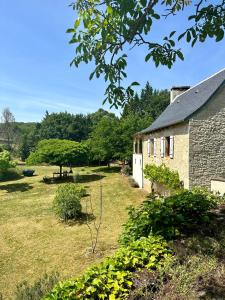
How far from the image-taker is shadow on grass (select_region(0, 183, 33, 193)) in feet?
86.1

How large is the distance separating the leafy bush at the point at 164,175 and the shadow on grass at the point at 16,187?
12565mm

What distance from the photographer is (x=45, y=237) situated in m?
13.1

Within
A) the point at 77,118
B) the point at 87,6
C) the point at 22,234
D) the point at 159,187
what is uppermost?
the point at 77,118


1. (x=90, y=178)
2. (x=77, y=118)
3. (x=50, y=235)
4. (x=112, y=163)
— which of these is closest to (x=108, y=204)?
(x=50, y=235)

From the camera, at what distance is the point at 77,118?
2660 inches

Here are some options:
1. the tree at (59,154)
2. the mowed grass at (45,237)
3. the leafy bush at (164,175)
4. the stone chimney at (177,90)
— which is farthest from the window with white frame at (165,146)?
the tree at (59,154)

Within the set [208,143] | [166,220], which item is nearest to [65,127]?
[208,143]

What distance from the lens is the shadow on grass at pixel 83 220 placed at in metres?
14.8

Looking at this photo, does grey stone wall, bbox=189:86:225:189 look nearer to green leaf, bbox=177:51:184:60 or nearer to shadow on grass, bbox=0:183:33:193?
green leaf, bbox=177:51:184:60

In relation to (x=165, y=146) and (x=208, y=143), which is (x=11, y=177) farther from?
(x=208, y=143)

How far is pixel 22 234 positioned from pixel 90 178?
1667 cm

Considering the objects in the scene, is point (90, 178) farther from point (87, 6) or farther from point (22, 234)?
point (87, 6)

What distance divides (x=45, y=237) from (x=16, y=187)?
52.3ft

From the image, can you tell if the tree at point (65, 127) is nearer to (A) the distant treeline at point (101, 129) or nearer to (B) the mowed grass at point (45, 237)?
(A) the distant treeline at point (101, 129)
